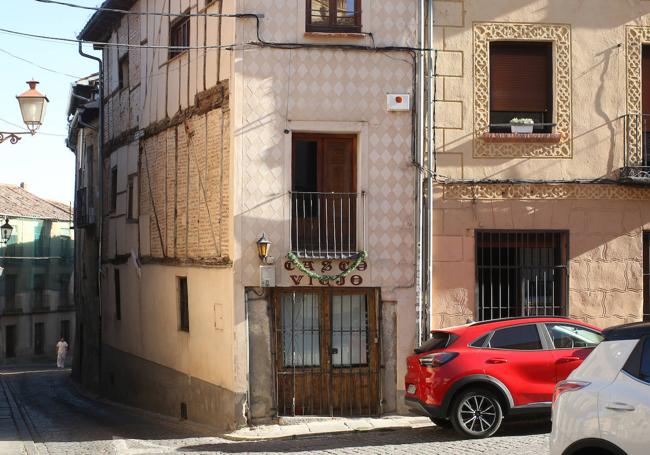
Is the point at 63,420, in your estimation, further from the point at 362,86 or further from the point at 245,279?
the point at 362,86

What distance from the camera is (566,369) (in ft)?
42.8

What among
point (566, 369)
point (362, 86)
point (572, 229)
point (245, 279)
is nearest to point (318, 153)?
point (362, 86)

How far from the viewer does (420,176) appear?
1622cm

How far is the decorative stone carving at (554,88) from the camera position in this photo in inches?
648

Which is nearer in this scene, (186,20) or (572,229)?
(572,229)

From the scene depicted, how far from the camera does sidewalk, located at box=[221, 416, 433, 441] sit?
48.9 feet

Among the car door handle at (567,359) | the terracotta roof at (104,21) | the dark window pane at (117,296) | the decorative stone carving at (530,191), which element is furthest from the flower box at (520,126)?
the dark window pane at (117,296)

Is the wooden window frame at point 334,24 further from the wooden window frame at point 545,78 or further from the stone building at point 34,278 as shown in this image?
the stone building at point 34,278

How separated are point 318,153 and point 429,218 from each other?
2.03 metres

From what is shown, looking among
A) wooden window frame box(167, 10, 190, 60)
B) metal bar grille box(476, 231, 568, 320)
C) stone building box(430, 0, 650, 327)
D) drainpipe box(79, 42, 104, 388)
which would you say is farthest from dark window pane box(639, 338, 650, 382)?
drainpipe box(79, 42, 104, 388)

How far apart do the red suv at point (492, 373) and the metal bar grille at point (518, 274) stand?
3.20 metres

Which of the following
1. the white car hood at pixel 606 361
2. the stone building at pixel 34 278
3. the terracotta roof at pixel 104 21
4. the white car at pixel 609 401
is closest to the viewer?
the white car at pixel 609 401

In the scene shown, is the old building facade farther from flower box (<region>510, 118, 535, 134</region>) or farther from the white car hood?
the white car hood

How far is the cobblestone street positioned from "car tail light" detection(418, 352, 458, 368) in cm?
97
